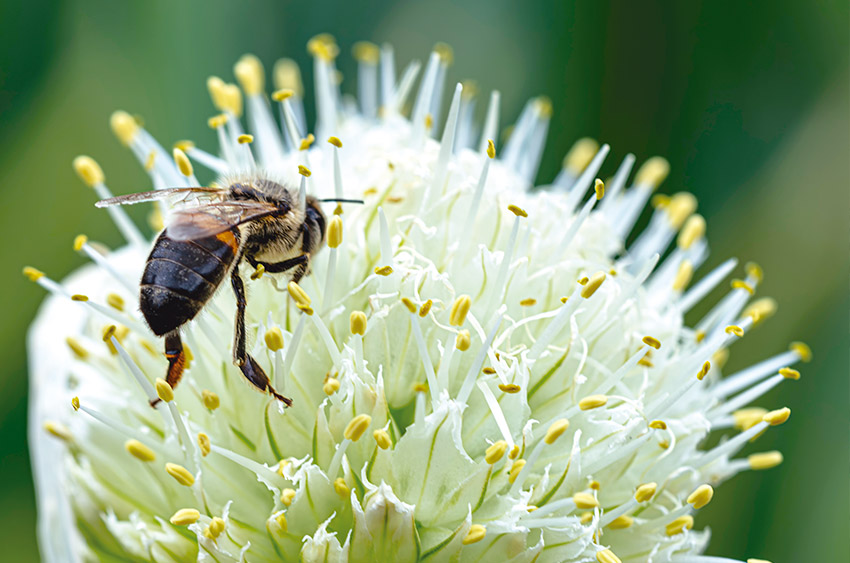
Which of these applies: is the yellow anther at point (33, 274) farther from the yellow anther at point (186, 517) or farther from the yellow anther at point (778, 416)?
the yellow anther at point (778, 416)

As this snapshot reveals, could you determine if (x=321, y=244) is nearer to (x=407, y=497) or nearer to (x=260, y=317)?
(x=260, y=317)

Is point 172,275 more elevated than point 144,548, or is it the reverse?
point 172,275

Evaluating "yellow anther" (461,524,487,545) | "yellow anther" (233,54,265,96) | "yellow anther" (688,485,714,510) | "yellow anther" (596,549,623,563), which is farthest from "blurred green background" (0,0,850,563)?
"yellow anther" (461,524,487,545)

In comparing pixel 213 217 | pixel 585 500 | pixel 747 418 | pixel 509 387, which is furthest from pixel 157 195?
pixel 747 418

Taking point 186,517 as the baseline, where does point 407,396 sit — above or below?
above

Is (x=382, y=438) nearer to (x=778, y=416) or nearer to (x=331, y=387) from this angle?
(x=331, y=387)

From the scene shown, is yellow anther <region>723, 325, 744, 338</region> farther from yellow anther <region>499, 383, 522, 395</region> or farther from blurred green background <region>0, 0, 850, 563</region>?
blurred green background <region>0, 0, 850, 563</region>

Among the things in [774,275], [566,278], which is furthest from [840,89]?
[566,278]
